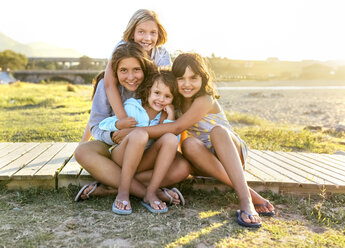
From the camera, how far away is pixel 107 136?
3055 millimetres

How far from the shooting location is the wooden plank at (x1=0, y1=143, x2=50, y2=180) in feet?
10.4

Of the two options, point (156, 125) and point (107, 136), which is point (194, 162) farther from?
point (107, 136)

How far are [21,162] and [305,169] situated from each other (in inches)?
117

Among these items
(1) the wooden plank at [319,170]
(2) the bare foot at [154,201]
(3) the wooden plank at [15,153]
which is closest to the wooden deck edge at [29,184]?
(3) the wooden plank at [15,153]

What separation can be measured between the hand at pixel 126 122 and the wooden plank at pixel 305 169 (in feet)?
5.96

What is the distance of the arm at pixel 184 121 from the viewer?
114 inches

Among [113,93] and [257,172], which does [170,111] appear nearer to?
[113,93]

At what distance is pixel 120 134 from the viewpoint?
2934 millimetres

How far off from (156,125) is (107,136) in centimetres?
47


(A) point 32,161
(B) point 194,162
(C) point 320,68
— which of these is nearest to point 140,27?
(B) point 194,162

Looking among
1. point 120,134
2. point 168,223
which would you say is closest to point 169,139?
point 120,134

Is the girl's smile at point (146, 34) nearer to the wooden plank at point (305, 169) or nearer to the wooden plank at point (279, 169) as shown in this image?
the wooden plank at point (279, 169)

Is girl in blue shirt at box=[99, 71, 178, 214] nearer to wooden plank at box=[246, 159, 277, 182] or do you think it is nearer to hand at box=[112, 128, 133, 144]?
hand at box=[112, 128, 133, 144]

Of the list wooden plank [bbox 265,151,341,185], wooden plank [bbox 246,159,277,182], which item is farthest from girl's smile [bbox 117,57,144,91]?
wooden plank [bbox 265,151,341,185]
